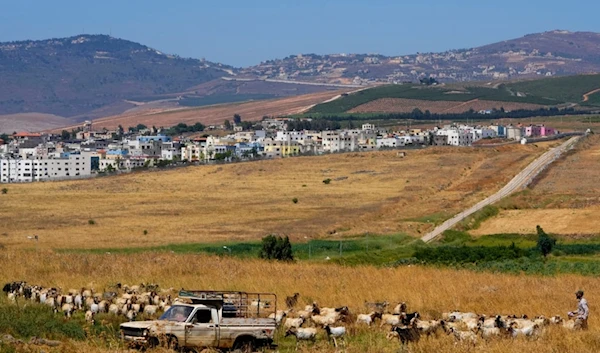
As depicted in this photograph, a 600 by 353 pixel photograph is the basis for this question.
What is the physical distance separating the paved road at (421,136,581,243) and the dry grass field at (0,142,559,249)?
119cm

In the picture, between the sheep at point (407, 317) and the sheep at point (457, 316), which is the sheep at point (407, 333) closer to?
the sheep at point (407, 317)

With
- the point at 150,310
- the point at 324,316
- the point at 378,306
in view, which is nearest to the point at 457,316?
the point at 378,306

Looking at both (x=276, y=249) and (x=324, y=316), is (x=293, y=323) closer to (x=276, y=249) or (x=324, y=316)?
(x=324, y=316)

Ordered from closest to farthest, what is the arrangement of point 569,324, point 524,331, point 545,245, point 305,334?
point 524,331 < point 305,334 < point 569,324 < point 545,245

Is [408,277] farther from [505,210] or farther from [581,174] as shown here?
[581,174]

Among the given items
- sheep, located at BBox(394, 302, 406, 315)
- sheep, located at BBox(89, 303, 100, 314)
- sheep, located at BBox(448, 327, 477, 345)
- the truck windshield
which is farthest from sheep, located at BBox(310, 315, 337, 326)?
sheep, located at BBox(89, 303, 100, 314)

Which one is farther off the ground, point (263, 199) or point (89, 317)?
point (89, 317)

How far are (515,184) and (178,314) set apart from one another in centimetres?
7464

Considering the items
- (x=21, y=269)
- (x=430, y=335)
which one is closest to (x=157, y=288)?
(x=21, y=269)

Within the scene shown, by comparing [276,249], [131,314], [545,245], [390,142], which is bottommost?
[545,245]

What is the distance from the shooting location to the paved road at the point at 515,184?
6265cm

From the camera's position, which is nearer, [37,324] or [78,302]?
[37,324]

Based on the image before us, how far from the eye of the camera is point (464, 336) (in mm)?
20094

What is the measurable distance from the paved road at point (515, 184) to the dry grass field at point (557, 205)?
1.23 metres
